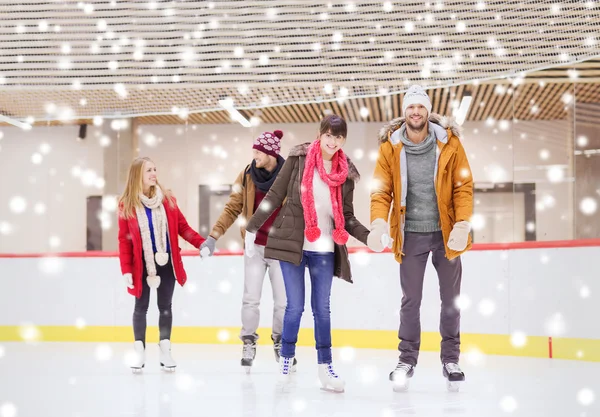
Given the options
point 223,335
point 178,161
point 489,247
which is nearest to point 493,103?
point 178,161

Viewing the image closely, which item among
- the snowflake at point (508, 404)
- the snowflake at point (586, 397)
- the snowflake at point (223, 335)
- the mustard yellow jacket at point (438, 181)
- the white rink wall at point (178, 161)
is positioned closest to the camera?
the snowflake at point (508, 404)

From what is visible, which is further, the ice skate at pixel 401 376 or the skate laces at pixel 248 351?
the skate laces at pixel 248 351

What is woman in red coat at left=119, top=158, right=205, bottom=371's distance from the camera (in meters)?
3.26

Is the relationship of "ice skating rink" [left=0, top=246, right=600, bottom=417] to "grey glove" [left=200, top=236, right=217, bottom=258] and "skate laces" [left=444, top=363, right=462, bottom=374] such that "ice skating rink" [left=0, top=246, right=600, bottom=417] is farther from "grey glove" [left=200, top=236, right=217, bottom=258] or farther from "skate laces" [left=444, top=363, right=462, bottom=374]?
"grey glove" [left=200, top=236, right=217, bottom=258]

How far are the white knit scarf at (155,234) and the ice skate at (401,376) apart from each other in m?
1.18

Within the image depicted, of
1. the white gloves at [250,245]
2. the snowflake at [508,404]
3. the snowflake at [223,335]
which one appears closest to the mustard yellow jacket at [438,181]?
the snowflake at [508,404]

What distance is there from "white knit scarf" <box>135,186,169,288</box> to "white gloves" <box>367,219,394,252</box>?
3.70 feet

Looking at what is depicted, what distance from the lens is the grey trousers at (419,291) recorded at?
2.64 meters

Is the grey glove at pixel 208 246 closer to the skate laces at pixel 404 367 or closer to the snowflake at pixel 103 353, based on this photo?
the skate laces at pixel 404 367

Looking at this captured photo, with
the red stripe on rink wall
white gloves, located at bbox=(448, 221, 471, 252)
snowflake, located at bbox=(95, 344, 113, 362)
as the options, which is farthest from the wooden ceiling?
white gloves, located at bbox=(448, 221, 471, 252)

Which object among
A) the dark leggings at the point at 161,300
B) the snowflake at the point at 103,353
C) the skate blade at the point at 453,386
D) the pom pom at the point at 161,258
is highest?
the pom pom at the point at 161,258

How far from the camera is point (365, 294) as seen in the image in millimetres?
4641

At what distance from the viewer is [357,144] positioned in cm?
781

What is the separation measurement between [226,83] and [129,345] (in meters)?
2.36
